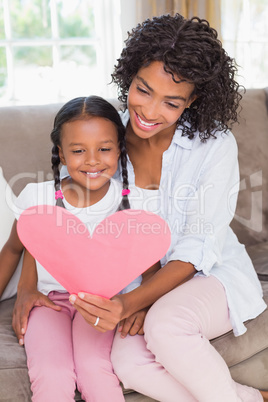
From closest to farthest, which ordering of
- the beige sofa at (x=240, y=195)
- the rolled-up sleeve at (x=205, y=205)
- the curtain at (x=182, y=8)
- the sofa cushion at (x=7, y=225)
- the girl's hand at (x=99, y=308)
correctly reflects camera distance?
the girl's hand at (x=99, y=308), the beige sofa at (x=240, y=195), the rolled-up sleeve at (x=205, y=205), the sofa cushion at (x=7, y=225), the curtain at (x=182, y=8)

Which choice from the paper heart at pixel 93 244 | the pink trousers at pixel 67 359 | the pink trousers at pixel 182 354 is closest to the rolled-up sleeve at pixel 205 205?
the pink trousers at pixel 182 354

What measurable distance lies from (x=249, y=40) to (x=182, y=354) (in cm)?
294

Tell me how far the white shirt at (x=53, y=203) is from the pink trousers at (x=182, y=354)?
0.26 m

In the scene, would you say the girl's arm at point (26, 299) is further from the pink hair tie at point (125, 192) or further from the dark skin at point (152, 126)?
the pink hair tie at point (125, 192)

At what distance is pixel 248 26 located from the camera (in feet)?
12.2

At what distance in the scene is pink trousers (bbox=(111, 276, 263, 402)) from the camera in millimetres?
1350

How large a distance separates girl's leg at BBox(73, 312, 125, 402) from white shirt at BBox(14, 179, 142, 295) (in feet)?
0.69

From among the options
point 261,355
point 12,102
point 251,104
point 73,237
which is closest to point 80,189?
point 73,237

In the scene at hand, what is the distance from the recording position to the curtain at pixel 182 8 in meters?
3.05

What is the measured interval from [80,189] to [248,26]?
2553 millimetres

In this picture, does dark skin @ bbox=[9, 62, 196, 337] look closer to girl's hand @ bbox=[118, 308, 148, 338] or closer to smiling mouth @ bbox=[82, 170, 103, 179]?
girl's hand @ bbox=[118, 308, 148, 338]

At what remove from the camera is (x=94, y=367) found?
4.61 ft

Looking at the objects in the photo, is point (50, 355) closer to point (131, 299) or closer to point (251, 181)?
point (131, 299)

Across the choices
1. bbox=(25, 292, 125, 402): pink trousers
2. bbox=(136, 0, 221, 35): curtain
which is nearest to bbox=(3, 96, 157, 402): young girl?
bbox=(25, 292, 125, 402): pink trousers
